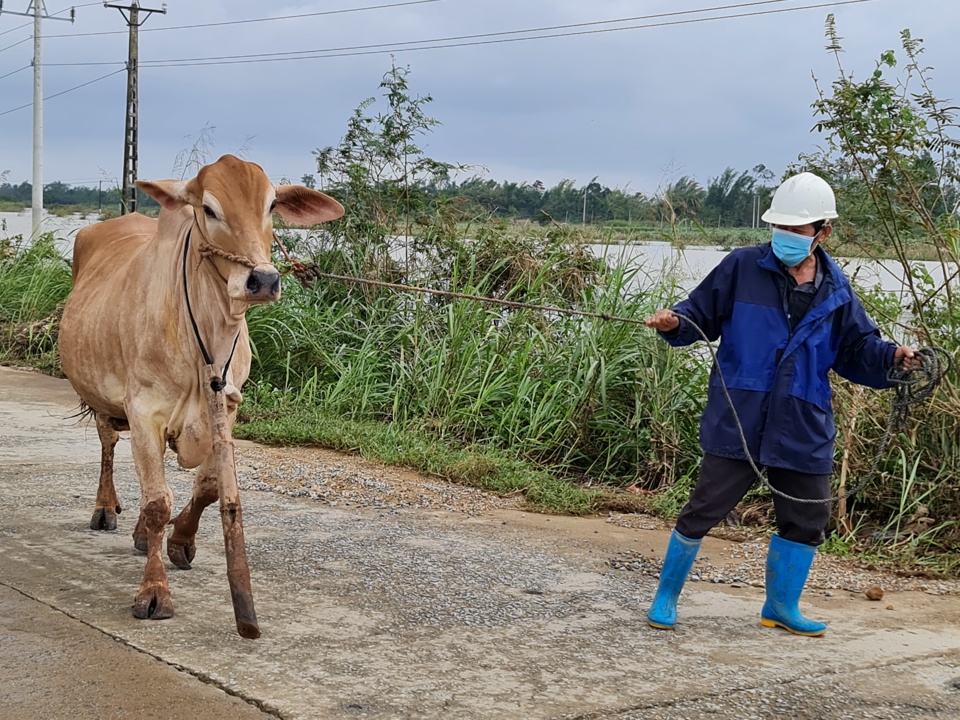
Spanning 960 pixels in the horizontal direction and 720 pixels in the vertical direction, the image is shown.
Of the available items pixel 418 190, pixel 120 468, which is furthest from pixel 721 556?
pixel 418 190

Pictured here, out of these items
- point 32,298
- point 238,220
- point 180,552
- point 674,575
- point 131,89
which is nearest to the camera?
point 238,220

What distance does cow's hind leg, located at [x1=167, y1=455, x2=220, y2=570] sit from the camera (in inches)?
205

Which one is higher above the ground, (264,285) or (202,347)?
(264,285)

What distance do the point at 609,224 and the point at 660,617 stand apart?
5.58 meters

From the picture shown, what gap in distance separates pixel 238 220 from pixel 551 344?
5104 millimetres

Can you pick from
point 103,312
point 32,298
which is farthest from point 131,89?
point 103,312

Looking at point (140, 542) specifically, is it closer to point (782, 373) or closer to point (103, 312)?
point (103, 312)

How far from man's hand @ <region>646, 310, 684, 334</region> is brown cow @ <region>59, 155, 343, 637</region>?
148cm

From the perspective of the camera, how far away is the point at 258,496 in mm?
7234

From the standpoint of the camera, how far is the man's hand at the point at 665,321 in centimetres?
504

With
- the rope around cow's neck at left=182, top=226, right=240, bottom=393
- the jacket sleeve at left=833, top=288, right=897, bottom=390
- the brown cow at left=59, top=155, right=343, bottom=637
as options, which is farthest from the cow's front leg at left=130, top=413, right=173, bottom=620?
the jacket sleeve at left=833, top=288, right=897, bottom=390

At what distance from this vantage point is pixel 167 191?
4.98 metres

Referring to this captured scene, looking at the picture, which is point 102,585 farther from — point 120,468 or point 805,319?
point 805,319

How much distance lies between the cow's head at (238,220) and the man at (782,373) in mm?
1649
